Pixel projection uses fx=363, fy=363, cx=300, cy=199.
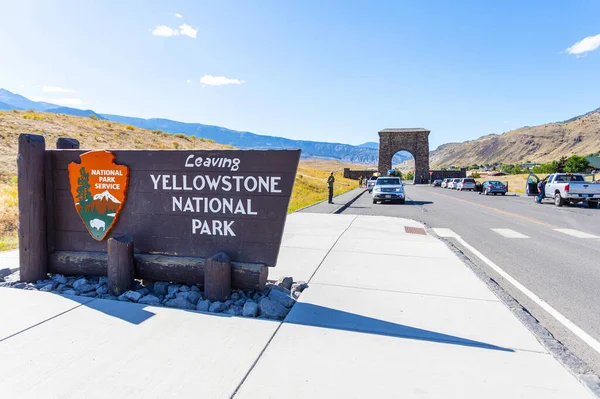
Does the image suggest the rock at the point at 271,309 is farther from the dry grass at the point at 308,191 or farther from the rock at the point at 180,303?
the dry grass at the point at 308,191

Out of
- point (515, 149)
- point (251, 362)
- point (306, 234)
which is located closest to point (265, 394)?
point (251, 362)

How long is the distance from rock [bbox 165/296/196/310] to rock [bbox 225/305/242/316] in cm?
42

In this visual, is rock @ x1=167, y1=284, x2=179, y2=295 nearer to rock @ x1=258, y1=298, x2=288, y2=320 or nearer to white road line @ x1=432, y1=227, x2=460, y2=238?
rock @ x1=258, y1=298, x2=288, y2=320

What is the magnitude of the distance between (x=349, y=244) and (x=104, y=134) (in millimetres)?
38197

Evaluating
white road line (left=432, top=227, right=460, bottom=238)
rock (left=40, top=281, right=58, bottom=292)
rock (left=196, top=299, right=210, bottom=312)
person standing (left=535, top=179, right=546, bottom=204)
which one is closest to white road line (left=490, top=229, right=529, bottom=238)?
white road line (left=432, top=227, right=460, bottom=238)

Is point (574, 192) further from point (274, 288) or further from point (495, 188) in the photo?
point (274, 288)

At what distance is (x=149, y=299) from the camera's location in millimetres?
4129

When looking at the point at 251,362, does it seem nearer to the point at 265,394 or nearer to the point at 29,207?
the point at 265,394

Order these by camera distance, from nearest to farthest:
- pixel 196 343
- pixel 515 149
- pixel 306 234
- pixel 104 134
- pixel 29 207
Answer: pixel 196 343, pixel 29 207, pixel 306 234, pixel 104 134, pixel 515 149

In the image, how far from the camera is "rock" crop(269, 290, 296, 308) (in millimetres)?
4133

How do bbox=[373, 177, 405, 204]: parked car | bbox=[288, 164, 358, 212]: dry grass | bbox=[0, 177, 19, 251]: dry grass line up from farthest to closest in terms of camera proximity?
bbox=[373, 177, 405, 204]: parked car < bbox=[288, 164, 358, 212]: dry grass < bbox=[0, 177, 19, 251]: dry grass

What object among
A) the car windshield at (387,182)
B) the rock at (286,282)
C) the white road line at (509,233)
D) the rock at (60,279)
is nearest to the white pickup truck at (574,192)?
the car windshield at (387,182)

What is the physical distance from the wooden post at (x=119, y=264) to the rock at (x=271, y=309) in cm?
170

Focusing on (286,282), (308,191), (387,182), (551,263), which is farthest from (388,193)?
(286,282)
